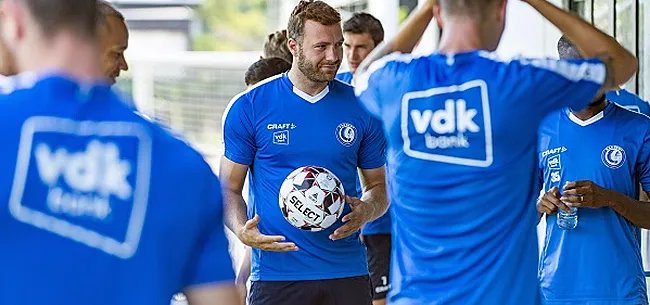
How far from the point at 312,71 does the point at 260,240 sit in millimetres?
941

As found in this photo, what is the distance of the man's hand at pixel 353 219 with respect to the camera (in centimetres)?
603

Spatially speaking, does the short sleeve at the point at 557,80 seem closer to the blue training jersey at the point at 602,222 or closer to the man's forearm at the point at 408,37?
the man's forearm at the point at 408,37

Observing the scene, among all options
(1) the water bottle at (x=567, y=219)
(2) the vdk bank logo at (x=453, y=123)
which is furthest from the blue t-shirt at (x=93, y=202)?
(1) the water bottle at (x=567, y=219)

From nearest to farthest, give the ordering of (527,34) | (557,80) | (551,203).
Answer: (557,80)
(551,203)
(527,34)

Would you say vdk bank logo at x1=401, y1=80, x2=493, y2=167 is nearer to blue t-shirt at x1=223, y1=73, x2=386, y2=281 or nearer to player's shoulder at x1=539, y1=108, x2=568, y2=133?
player's shoulder at x1=539, y1=108, x2=568, y2=133

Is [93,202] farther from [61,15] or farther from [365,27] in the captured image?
Answer: [365,27]


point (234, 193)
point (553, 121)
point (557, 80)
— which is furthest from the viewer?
point (234, 193)

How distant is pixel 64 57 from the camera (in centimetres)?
259

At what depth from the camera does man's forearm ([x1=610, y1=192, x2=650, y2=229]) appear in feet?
17.4

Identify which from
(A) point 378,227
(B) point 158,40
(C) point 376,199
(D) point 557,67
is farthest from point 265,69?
(B) point 158,40

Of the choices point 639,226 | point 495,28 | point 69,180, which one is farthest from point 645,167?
point 69,180

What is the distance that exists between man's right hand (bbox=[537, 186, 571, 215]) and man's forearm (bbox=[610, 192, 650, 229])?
0.71 ft

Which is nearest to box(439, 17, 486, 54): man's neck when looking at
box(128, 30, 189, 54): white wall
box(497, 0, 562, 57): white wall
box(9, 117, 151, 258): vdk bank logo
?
box(9, 117, 151, 258): vdk bank logo

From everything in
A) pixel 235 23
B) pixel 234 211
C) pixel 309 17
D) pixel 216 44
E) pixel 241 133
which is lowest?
pixel 234 211
